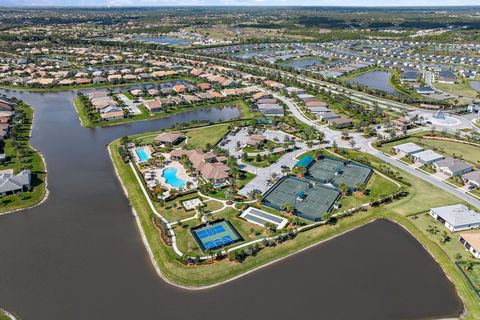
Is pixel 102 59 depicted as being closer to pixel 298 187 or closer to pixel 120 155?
pixel 120 155

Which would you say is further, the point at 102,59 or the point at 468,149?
the point at 102,59

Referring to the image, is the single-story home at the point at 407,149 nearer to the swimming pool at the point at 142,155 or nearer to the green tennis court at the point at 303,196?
the green tennis court at the point at 303,196

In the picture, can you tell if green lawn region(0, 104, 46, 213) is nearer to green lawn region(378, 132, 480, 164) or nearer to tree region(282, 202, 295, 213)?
tree region(282, 202, 295, 213)

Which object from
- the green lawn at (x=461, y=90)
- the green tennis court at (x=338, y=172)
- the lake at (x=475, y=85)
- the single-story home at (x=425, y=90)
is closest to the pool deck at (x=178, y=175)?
the green tennis court at (x=338, y=172)

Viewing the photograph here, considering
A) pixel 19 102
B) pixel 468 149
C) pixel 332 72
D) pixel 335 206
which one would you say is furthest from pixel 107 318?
pixel 332 72

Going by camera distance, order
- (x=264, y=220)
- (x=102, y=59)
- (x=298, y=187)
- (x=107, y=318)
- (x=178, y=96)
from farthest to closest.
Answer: (x=102, y=59) → (x=178, y=96) → (x=298, y=187) → (x=264, y=220) → (x=107, y=318)

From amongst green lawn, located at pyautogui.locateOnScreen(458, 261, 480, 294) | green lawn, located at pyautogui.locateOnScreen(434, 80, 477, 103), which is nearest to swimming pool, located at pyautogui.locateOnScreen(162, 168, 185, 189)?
green lawn, located at pyautogui.locateOnScreen(458, 261, 480, 294)
